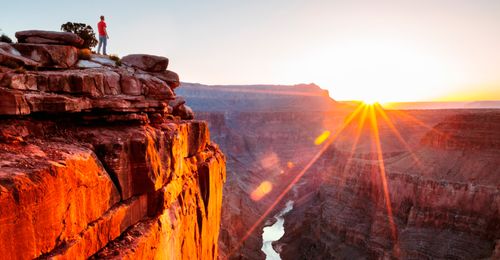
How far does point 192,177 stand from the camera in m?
16.1

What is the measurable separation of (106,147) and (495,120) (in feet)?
158

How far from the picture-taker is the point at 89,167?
7.70 meters

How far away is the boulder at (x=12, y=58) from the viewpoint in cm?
854

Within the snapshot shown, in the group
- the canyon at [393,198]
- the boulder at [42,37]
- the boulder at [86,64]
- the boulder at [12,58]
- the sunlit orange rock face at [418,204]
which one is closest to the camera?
the boulder at [12,58]

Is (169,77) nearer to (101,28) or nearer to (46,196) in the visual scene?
(101,28)

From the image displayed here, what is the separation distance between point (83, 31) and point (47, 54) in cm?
597

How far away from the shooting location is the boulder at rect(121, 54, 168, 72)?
13352 millimetres

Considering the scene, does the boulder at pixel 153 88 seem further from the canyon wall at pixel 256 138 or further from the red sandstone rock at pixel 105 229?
the canyon wall at pixel 256 138

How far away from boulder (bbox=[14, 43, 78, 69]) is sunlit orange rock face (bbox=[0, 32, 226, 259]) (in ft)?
0.62

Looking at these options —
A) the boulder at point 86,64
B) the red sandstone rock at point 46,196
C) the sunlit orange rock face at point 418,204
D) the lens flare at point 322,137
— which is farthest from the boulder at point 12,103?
the lens flare at point 322,137

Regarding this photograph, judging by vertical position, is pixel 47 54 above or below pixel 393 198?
above

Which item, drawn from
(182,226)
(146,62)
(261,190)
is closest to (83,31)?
(146,62)

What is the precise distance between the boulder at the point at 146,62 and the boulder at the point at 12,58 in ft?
13.5

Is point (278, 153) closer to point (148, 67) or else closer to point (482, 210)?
point (482, 210)
